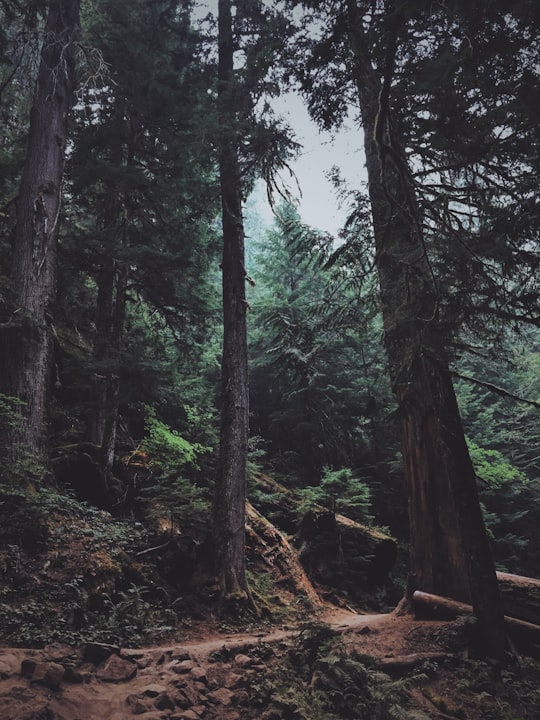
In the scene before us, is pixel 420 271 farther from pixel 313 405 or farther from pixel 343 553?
pixel 313 405

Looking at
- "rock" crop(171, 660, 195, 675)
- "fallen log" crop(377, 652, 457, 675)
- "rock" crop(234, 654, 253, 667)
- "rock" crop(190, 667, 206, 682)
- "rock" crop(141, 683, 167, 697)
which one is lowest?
"fallen log" crop(377, 652, 457, 675)

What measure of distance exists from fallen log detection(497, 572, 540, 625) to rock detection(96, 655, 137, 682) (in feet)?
16.4

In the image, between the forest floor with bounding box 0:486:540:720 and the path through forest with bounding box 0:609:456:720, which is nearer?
the path through forest with bounding box 0:609:456:720

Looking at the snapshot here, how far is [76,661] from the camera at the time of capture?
366 centimetres

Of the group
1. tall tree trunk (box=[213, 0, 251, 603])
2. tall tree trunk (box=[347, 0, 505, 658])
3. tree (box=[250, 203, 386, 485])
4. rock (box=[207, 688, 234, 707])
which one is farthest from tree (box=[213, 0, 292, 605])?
tree (box=[250, 203, 386, 485])

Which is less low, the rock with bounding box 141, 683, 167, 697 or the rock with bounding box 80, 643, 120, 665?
the rock with bounding box 80, 643, 120, 665

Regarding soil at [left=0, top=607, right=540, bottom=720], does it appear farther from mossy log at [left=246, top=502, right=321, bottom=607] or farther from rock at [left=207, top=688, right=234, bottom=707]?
mossy log at [left=246, top=502, right=321, bottom=607]

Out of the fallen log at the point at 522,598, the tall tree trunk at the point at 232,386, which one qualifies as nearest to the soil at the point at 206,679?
the fallen log at the point at 522,598

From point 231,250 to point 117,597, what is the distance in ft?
23.1

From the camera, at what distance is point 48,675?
3.09m

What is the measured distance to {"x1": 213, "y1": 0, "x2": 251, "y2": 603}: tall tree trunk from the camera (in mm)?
7715

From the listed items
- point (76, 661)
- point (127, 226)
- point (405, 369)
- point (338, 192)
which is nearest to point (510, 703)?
point (405, 369)

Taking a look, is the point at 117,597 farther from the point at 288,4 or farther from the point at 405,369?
the point at 288,4

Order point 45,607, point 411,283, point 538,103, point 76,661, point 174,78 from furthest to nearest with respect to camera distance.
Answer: point 174,78 → point 411,283 → point 45,607 → point 76,661 → point 538,103
